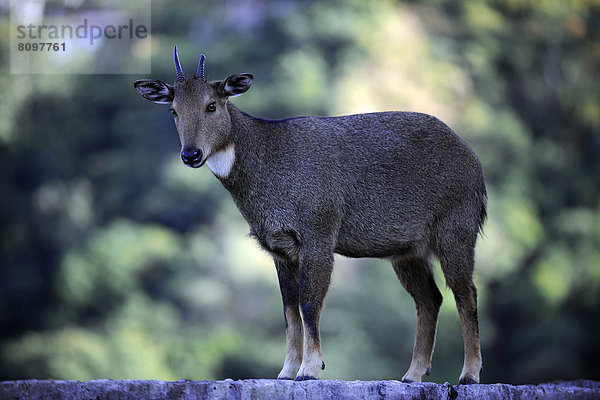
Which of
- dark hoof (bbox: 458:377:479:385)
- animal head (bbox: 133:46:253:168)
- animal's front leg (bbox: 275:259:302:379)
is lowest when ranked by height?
dark hoof (bbox: 458:377:479:385)

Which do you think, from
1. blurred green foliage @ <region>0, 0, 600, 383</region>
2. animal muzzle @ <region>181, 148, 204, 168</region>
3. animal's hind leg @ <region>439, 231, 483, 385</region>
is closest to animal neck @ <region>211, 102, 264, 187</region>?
animal muzzle @ <region>181, 148, 204, 168</region>

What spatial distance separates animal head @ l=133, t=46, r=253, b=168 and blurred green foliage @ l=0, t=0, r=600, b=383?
31661mm

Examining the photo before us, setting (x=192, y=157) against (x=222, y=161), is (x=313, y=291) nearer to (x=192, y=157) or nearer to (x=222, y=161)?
(x=222, y=161)

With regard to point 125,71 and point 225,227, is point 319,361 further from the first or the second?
point 125,71

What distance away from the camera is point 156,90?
32.4 feet

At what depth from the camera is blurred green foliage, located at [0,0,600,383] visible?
148ft

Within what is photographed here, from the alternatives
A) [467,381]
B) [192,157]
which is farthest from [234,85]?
A: [467,381]

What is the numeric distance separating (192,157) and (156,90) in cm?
127

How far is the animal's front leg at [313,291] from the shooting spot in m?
9.36

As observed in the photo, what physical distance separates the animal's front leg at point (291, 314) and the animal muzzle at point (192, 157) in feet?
5.87

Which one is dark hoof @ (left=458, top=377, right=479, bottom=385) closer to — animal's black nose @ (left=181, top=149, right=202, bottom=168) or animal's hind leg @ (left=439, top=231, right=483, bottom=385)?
animal's hind leg @ (left=439, top=231, right=483, bottom=385)

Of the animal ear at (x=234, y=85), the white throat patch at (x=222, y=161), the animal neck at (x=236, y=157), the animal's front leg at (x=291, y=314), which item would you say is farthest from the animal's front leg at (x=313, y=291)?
the animal ear at (x=234, y=85)

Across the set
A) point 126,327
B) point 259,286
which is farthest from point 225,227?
point 126,327

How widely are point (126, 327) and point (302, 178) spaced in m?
36.8
